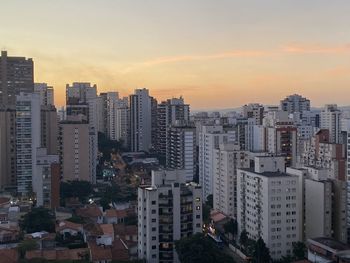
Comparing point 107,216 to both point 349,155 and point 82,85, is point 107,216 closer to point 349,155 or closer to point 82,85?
point 349,155

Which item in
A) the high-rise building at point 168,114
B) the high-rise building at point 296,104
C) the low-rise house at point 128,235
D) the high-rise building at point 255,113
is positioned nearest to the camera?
the low-rise house at point 128,235

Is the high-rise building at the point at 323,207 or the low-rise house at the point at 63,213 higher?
A: the high-rise building at the point at 323,207

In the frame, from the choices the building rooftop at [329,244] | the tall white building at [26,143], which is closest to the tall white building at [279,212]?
the building rooftop at [329,244]

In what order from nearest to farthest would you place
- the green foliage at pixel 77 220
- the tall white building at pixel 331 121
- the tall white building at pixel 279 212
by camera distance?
the tall white building at pixel 279 212
the green foliage at pixel 77 220
the tall white building at pixel 331 121

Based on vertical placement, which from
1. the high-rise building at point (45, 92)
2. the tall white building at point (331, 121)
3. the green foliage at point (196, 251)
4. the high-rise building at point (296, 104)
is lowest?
A: the green foliage at point (196, 251)

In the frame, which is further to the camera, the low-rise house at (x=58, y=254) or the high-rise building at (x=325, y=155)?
the high-rise building at (x=325, y=155)

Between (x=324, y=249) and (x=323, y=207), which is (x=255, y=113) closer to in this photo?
(x=323, y=207)

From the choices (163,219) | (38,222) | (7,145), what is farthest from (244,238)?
(7,145)

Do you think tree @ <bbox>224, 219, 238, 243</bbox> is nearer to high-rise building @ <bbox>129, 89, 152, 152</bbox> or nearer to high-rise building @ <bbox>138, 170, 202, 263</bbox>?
high-rise building @ <bbox>138, 170, 202, 263</bbox>

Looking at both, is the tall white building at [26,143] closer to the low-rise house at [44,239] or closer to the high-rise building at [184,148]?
the low-rise house at [44,239]

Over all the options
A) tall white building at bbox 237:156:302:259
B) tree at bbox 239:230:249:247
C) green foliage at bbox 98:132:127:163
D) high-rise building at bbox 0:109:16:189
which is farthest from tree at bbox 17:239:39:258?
green foliage at bbox 98:132:127:163
